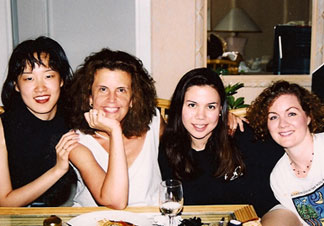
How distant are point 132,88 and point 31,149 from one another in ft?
2.03

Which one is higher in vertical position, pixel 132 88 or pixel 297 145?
pixel 132 88

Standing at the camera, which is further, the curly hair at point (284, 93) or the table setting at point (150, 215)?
the curly hair at point (284, 93)

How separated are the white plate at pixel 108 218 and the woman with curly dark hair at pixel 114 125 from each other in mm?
237

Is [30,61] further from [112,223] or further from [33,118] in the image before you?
[112,223]

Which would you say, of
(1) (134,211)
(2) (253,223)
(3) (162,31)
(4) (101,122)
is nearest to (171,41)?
(3) (162,31)

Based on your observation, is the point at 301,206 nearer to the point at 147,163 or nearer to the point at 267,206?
the point at 267,206

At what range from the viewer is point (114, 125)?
181 cm

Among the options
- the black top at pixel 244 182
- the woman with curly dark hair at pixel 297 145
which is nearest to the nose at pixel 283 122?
the woman with curly dark hair at pixel 297 145

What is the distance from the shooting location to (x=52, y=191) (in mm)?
1966

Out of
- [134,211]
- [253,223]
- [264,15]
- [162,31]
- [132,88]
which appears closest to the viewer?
[253,223]

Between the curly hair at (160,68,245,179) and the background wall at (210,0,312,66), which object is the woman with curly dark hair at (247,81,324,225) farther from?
the background wall at (210,0,312,66)

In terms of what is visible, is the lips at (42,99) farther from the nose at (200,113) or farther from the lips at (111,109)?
the nose at (200,113)

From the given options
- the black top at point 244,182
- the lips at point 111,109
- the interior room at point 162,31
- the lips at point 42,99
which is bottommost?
the black top at point 244,182

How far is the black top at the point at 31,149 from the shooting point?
188 cm
